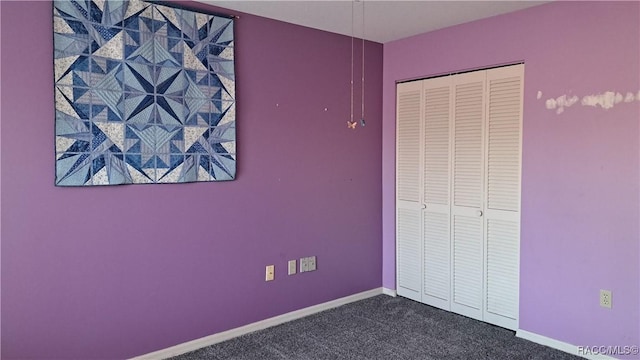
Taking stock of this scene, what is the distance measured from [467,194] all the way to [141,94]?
2.39 m

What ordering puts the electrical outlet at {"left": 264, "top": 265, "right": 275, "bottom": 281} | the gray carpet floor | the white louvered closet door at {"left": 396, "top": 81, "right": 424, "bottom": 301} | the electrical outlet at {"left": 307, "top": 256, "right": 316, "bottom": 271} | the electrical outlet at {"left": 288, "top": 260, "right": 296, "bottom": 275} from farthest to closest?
1. the white louvered closet door at {"left": 396, "top": 81, "right": 424, "bottom": 301}
2. the electrical outlet at {"left": 307, "top": 256, "right": 316, "bottom": 271}
3. the electrical outlet at {"left": 288, "top": 260, "right": 296, "bottom": 275}
4. the electrical outlet at {"left": 264, "top": 265, "right": 275, "bottom": 281}
5. the gray carpet floor

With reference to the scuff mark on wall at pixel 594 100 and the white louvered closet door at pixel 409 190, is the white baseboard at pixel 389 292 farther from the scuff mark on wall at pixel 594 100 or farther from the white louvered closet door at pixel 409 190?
the scuff mark on wall at pixel 594 100

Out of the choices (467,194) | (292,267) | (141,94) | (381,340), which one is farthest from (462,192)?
(141,94)

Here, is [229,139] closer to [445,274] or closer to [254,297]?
[254,297]

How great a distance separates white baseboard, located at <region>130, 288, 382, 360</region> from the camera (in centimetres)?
294

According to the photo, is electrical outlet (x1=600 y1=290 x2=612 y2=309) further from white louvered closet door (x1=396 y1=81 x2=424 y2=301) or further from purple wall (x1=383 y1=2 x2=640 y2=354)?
white louvered closet door (x1=396 y1=81 x2=424 y2=301)

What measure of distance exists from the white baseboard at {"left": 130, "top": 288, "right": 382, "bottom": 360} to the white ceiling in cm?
218

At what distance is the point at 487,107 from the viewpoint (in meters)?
3.40

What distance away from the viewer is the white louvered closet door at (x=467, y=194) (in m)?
3.48

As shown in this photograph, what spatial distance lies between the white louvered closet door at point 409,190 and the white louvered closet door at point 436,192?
0.06m

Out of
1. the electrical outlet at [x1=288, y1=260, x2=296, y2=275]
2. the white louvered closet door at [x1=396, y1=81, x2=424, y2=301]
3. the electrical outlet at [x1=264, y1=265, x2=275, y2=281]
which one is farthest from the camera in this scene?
the white louvered closet door at [x1=396, y1=81, x2=424, y2=301]

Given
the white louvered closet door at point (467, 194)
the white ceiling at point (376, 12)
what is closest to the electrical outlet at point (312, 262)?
the white louvered closet door at point (467, 194)

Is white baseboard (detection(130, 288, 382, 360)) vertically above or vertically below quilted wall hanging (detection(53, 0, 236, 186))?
below

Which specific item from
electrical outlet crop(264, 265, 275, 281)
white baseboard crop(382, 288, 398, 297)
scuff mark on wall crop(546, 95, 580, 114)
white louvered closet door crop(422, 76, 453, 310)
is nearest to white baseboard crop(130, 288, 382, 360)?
white baseboard crop(382, 288, 398, 297)
